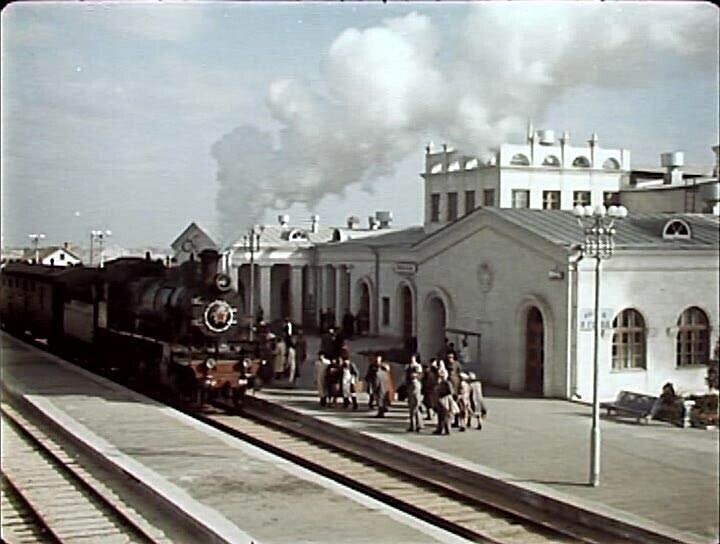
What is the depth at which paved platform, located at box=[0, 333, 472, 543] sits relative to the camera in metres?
2.84

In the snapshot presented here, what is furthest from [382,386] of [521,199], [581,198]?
[581,198]

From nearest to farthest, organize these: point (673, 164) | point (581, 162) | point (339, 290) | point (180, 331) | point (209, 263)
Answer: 1. point (673, 164)
2. point (581, 162)
3. point (339, 290)
4. point (209, 263)
5. point (180, 331)

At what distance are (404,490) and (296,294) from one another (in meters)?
0.83

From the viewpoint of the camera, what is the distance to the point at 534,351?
11.0ft

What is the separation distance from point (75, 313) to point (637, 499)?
259 centimetres

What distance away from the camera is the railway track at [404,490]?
10.0 feet

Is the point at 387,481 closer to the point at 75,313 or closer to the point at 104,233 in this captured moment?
the point at 104,233

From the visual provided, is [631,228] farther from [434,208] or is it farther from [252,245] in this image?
[252,245]

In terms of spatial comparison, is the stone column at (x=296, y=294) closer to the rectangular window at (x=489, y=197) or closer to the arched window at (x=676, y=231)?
the rectangular window at (x=489, y=197)

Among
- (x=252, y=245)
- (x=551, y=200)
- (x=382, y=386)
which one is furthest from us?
(x=382, y=386)

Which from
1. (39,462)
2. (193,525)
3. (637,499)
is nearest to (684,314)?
(637,499)

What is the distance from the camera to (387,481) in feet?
12.0

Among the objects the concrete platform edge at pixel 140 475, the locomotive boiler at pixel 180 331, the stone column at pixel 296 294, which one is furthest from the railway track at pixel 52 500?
the stone column at pixel 296 294

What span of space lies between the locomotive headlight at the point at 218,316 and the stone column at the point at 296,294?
88 cm
